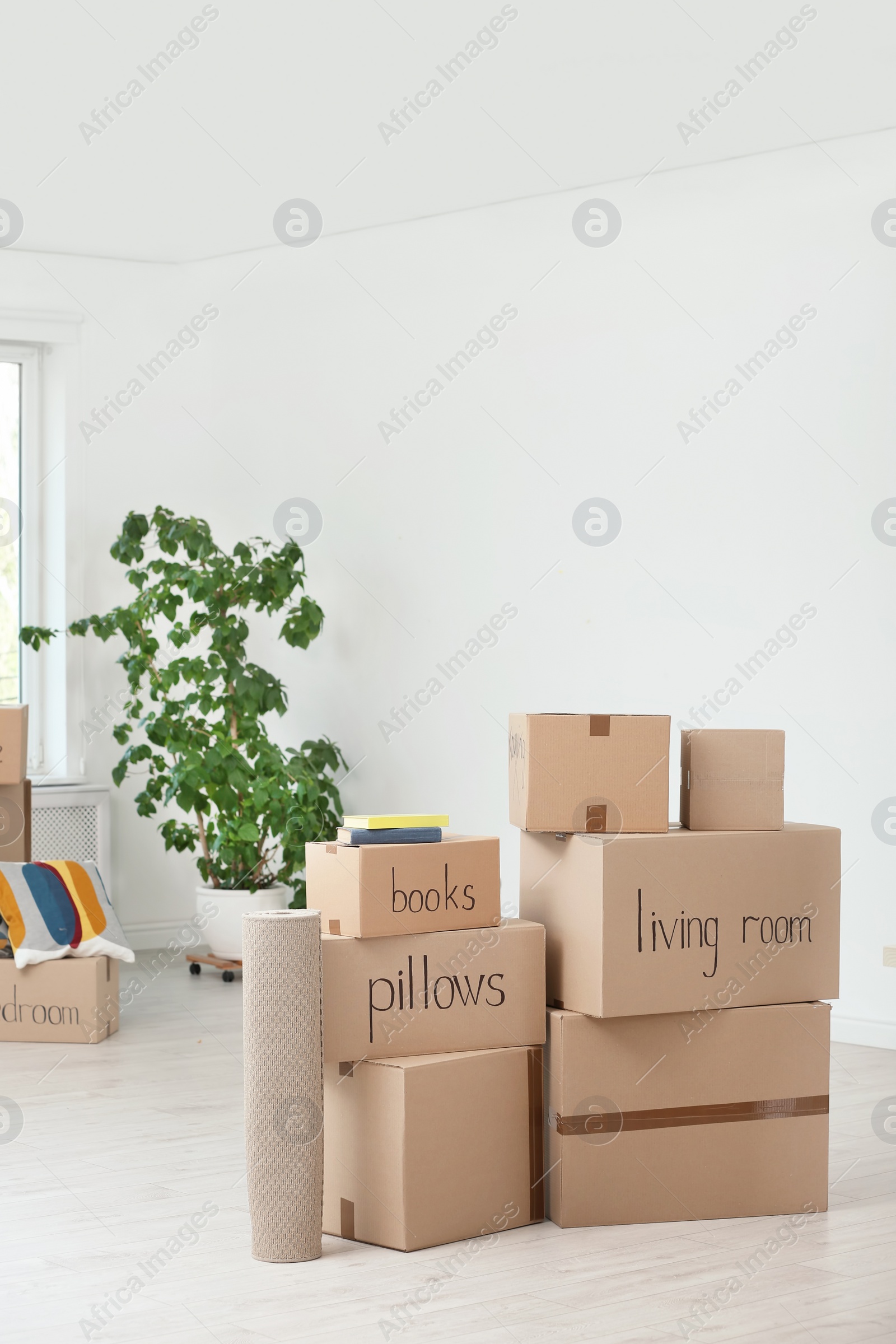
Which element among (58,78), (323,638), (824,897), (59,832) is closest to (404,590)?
(323,638)

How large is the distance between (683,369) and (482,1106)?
2638 mm

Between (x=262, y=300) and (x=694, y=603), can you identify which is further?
(x=262, y=300)

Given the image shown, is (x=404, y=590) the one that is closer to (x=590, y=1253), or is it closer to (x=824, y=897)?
(x=824, y=897)

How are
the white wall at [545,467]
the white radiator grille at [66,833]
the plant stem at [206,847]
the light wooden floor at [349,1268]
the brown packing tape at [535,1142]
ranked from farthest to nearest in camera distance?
the white radiator grille at [66,833], the plant stem at [206,847], the white wall at [545,467], the brown packing tape at [535,1142], the light wooden floor at [349,1268]

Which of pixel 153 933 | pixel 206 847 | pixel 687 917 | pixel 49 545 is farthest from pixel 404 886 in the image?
pixel 49 545

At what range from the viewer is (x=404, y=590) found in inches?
198

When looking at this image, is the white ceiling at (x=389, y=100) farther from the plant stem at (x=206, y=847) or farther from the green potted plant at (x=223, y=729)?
the plant stem at (x=206, y=847)

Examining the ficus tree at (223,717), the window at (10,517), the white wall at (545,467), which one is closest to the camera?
the white wall at (545,467)

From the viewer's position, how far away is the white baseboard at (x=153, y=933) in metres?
5.41

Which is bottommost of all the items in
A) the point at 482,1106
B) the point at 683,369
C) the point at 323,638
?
the point at 482,1106

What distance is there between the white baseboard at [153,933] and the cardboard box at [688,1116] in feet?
10.4

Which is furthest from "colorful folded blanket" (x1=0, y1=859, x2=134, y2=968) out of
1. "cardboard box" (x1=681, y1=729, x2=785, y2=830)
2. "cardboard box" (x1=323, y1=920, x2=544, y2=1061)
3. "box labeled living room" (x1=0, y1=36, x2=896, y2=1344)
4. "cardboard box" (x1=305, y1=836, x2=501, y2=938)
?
"cardboard box" (x1=681, y1=729, x2=785, y2=830)

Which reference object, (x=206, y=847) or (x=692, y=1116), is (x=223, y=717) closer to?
(x=206, y=847)

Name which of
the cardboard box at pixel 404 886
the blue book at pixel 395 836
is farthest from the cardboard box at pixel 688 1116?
the blue book at pixel 395 836
